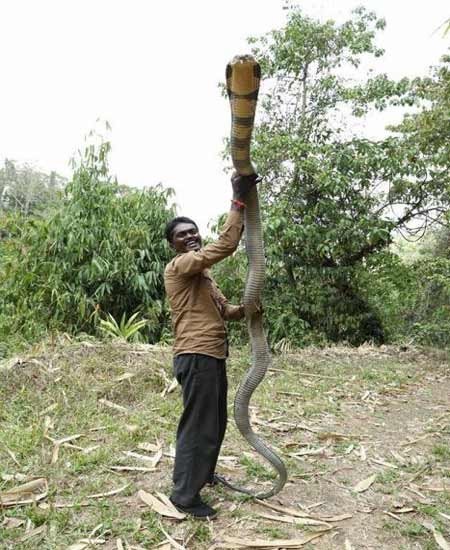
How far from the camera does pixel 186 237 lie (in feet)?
8.91

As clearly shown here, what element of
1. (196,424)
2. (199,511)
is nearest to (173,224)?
(196,424)

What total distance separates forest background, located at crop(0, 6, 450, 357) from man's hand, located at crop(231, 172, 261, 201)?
3926mm

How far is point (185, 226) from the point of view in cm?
274

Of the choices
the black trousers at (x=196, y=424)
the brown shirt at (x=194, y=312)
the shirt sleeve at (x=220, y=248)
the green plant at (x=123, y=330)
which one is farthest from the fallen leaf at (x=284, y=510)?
the green plant at (x=123, y=330)

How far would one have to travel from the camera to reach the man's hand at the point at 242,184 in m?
2.43

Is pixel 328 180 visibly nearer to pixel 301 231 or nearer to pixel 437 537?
pixel 301 231

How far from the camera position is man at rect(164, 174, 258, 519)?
104 inches

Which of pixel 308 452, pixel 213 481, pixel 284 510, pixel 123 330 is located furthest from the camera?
pixel 123 330

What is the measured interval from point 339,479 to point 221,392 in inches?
42.7

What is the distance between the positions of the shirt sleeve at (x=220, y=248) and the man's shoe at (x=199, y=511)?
3.93ft

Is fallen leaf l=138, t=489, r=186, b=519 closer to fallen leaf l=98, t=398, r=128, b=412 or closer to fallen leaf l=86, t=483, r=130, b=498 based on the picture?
fallen leaf l=86, t=483, r=130, b=498

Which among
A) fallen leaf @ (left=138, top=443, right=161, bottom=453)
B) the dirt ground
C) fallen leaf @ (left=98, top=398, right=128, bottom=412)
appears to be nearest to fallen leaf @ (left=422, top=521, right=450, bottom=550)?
the dirt ground

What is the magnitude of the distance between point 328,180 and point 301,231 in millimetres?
781

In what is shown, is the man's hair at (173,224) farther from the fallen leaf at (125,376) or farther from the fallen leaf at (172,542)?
the fallen leaf at (125,376)
